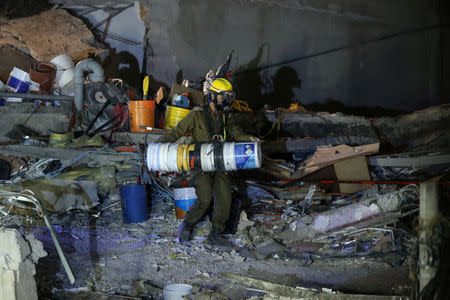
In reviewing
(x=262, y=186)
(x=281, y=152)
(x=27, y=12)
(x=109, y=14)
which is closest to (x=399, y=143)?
(x=281, y=152)

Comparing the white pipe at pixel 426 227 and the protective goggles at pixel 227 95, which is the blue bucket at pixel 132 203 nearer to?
the protective goggles at pixel 227 95

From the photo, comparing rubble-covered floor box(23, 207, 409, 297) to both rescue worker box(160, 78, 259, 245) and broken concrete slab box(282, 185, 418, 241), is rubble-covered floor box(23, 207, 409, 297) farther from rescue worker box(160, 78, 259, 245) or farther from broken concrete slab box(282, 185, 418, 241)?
broken concrete slab box(282, 185, 418, 241)

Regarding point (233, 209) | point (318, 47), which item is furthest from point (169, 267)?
point (318, 47)

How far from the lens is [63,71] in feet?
31.7

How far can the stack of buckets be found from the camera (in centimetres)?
514

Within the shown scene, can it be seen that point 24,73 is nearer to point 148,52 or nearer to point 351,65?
point 148,52

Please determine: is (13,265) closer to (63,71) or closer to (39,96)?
(39,96)

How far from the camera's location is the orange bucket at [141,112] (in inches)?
323

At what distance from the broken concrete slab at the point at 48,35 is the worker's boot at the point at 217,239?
660cm

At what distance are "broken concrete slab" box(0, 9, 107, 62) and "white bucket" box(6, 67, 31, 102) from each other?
0.92 metres

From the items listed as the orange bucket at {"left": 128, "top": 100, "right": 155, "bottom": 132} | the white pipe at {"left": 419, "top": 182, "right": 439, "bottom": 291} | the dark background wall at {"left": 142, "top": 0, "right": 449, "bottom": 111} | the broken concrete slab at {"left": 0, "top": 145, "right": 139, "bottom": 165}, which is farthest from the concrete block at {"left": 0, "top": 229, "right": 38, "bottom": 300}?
the dark background wall at {"left": 142, "top": 0, "right": 449, "bottom": 111}

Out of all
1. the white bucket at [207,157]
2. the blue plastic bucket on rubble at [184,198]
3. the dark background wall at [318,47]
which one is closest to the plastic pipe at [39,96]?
the dark background wall at [318,47]

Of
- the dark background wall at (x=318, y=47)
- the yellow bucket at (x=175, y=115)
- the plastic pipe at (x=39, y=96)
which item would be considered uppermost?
the dark background wall at (x=318, y=47)

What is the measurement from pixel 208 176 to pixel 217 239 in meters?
0.79
